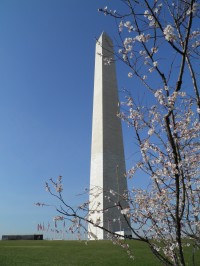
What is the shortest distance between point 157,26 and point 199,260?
29.8 feet

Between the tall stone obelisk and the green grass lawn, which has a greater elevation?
the tall stone obelisk

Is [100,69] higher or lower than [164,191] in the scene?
higher

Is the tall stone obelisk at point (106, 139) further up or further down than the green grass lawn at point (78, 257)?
further up

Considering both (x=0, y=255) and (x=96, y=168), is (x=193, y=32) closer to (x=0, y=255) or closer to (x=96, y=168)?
(x=0, y=255)

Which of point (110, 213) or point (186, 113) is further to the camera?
point (110, 213)

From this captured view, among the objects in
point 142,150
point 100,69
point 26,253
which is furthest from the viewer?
point 100,69

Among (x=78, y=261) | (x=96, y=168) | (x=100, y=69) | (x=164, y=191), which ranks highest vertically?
(x=100, y=69)

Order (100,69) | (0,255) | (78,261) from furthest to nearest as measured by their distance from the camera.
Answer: (100,69) < (0,255) < (78,261)

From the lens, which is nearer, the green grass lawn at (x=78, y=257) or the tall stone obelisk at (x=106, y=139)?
the green grass lawn at (x=78, y=257)

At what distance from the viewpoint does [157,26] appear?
10.3ft

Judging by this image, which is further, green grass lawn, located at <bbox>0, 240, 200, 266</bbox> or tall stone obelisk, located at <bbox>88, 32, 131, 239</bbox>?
tall stone obelisk, located at <bbox>88, 32, 131, 239</bbox>

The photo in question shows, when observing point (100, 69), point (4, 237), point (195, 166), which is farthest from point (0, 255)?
point (4, 237)

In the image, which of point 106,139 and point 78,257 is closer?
point 78,257

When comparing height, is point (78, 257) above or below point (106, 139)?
below
